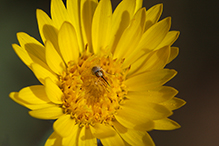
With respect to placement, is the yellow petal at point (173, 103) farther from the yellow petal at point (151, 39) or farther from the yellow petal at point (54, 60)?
the yellow petal at point (54, 60)

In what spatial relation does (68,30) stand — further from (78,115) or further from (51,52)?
Result: (78,115)

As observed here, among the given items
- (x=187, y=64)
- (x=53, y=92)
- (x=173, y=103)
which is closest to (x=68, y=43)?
(x=53, y=92)

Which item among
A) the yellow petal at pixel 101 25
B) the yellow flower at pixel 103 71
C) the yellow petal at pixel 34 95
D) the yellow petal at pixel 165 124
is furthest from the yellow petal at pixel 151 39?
the yellow petal at pixel 34 95

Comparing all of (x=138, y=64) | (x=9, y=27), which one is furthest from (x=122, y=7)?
(x=9, y=27)

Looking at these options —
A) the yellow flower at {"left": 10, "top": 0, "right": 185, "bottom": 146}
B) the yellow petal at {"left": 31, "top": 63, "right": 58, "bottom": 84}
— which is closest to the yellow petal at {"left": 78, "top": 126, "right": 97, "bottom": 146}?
the yellow flower at {"left": 10, "top": 0, "right": 185, "bottom": 146}

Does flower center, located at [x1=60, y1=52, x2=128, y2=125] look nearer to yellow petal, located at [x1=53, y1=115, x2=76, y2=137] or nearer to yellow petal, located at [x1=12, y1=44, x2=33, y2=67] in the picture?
yellow petal, located at [x1=53, y1=115, x2=76, y2=137]

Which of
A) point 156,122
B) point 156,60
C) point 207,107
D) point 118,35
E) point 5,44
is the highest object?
point 5,44

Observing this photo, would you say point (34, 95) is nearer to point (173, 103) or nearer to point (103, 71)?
point (103, 71)
